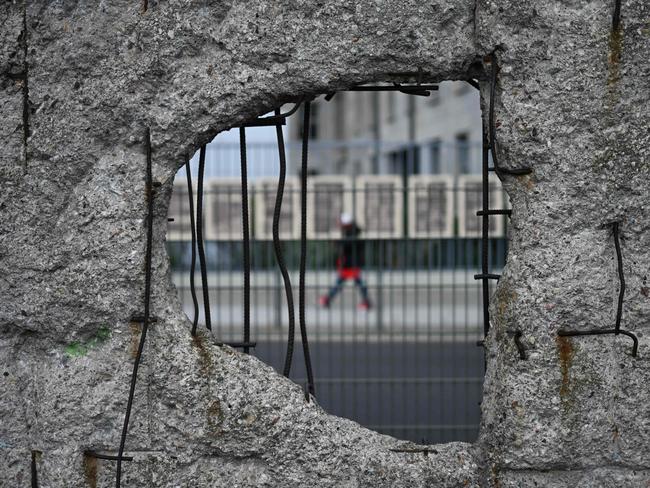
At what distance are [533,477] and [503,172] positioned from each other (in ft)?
2.91

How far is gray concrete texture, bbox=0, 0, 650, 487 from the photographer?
2.59 m

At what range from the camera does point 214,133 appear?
2674mm

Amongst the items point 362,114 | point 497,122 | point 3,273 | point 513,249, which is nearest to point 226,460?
point 3,273

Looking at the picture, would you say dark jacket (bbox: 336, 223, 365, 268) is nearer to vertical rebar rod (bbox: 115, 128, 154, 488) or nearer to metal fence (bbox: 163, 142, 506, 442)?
metal fence (bbox: 163, 142, 506, 442)

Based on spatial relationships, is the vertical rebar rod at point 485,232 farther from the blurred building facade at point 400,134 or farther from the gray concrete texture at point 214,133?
the blurred building facade at point 400,134

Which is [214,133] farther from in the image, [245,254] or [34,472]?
[34,472]

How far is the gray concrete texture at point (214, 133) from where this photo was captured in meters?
2.59

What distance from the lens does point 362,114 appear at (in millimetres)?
28141

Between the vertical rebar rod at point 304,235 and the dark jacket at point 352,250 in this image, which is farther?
the dark jacket at point 352,250

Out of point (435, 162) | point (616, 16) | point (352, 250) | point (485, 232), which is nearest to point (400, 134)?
point (435, 162)

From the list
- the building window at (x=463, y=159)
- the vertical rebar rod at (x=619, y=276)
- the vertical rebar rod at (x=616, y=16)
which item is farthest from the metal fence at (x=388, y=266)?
the vertical rebar rod at (x=616, y=16)

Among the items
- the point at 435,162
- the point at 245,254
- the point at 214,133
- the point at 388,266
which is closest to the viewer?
the point at 214,133

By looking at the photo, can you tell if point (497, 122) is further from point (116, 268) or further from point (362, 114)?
point (362, 114)

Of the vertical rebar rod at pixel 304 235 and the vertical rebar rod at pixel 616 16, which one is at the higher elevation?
the vertical rebar rod at pixel 616 16
